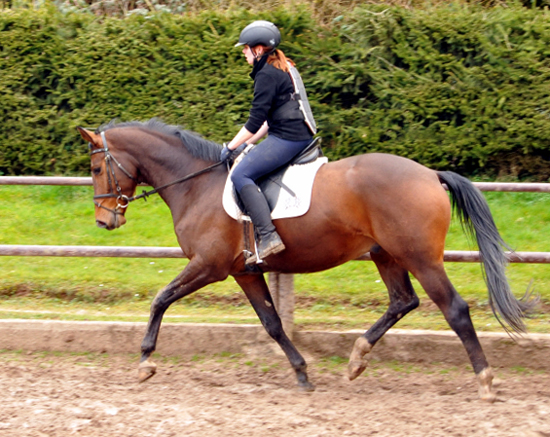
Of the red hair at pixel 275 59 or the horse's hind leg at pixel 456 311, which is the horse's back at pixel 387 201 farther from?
the red hair at pixel 275 59

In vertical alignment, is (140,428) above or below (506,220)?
above

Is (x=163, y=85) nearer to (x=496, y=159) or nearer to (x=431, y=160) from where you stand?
(x=431, y=160)

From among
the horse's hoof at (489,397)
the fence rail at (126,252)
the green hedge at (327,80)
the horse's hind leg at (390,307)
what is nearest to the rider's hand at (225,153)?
the fence rail at (126,252)

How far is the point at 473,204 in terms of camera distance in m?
4.81

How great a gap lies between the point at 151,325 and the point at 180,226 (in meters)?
0.80

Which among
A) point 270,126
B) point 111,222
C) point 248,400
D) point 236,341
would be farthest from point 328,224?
point 111,222

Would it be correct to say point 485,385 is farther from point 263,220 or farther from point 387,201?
point 263,220

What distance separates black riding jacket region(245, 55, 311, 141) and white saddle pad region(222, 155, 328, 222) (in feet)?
0.75

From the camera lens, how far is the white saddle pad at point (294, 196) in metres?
4.71

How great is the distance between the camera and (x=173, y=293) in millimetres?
4988

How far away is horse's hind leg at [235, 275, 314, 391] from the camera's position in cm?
507

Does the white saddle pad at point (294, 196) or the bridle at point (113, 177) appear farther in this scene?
the bridle at point (113, 177)

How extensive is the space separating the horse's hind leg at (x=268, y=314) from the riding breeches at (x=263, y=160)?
847 mm

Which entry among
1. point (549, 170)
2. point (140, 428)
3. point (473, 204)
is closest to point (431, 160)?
point (549, 170)
